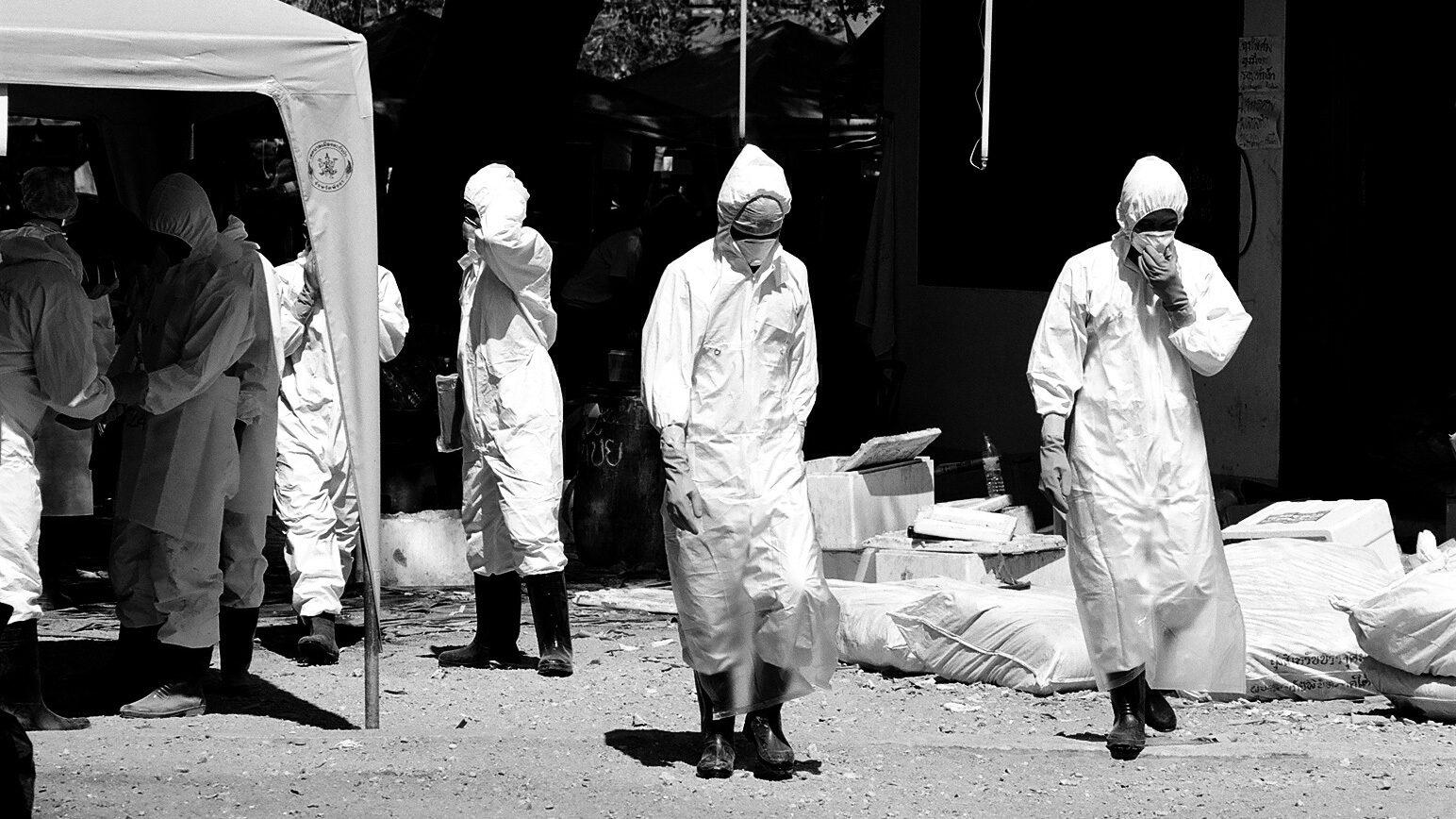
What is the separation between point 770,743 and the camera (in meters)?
5.53

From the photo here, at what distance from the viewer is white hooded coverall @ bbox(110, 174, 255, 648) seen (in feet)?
20.0

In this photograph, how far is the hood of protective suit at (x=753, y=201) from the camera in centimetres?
549

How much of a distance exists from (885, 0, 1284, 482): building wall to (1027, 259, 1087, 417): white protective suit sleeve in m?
3.81

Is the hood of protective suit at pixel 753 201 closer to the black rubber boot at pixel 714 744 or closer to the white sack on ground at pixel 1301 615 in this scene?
the black rubber boot at pixel 714 744

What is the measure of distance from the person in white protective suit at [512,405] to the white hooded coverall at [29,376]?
1649 millimetres

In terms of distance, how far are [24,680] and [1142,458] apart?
3.64 meters

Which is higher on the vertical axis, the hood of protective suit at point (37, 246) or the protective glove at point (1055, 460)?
the hood of protective suit at point (37, 246)

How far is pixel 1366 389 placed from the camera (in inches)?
374

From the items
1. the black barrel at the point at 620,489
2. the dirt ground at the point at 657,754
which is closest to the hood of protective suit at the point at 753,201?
the dirt ground at the point at 657,754

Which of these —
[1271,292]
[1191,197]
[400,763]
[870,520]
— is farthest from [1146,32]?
[400,763]

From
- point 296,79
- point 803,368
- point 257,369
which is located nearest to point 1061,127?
point 803,368

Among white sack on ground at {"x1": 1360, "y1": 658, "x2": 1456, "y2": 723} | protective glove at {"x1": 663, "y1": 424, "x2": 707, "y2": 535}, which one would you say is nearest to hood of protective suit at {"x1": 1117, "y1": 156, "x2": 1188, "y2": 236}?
protective glove at {"x1": 663, "y1": 424, "x2": 707, "y2": 535}

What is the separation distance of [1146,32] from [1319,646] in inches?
189

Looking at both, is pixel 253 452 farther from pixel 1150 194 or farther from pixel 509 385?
pixel 1150 194
